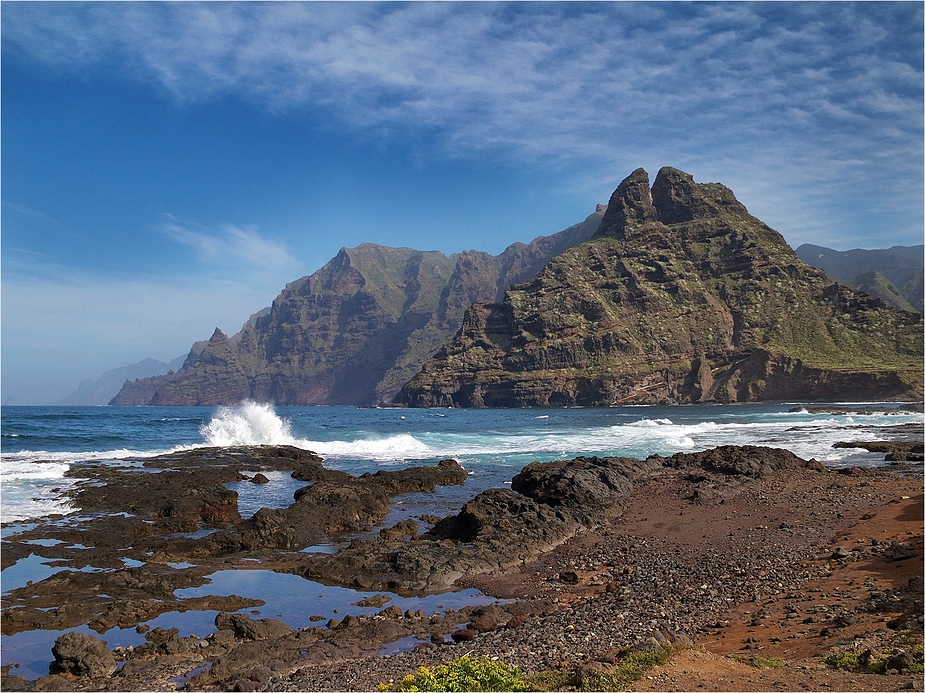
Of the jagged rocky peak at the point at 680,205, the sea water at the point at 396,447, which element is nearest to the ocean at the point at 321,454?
the sea water at the point at 396,447

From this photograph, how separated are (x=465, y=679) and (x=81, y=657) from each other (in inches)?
233

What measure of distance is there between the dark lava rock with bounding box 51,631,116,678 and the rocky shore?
0.09 feet

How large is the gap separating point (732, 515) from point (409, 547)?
10703mm

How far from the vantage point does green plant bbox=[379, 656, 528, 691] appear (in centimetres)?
704

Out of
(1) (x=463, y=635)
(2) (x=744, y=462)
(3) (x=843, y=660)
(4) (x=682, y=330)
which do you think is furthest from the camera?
(4) (x=682, y=330)

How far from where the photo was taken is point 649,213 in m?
197

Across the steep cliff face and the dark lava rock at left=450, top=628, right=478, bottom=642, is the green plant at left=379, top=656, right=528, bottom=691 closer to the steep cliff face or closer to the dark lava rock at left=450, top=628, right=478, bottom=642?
the dark lava rock at left=450, top=628, right=478, bottom=642

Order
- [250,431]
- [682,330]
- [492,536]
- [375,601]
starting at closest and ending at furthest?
[375,601] → [492,536] → [250,431] → [682,330]

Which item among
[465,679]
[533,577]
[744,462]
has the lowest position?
[533,577]

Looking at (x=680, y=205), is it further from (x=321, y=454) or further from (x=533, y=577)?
(x=533, y=577)

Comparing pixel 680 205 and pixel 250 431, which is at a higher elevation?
pixel 680 205

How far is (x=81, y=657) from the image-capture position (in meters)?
8.70

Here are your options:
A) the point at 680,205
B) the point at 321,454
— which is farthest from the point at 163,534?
the point at 680,205

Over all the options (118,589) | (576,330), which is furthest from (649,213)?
(118,589)
